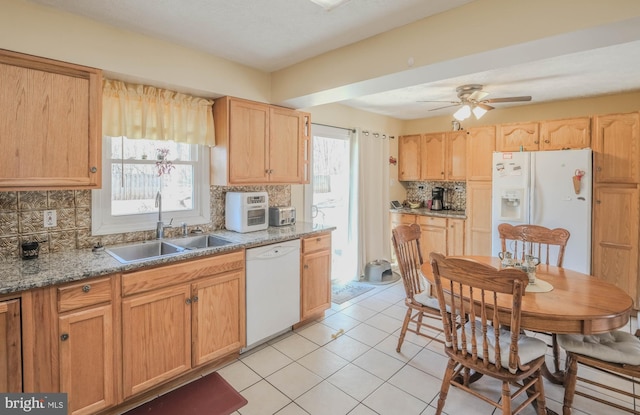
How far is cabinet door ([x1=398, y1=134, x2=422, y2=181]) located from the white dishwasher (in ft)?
9.96

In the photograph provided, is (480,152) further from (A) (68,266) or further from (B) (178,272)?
(A) (68,266)

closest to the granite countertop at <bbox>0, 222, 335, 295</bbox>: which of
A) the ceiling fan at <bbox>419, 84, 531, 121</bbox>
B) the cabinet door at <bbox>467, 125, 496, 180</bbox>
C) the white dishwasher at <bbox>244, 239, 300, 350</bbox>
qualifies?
the white dishwasher at <bbox>244, 239, 300, 350</bbox>

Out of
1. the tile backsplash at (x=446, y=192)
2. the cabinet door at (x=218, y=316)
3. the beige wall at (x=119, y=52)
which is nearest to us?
the beige wall at (x=119, y=52)

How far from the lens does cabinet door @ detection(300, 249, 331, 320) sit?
3111 mm

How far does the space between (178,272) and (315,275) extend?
1.39 m

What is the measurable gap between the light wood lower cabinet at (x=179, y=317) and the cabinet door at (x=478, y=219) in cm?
325

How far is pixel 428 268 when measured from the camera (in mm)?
2467

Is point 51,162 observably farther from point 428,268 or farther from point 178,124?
point 428,268

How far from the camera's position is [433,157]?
511 cm

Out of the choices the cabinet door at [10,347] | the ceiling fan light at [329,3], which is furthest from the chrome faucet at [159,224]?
the ceiling fan light at [329,3]

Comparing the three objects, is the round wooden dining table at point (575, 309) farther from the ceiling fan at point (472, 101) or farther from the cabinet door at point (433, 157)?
the cabinet door at point (433, 157)

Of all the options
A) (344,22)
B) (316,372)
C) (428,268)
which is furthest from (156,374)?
(344,22)

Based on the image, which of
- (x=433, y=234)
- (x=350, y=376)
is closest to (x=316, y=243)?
(x=350, y=376)

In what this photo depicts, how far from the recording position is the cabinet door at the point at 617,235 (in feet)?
11.3
